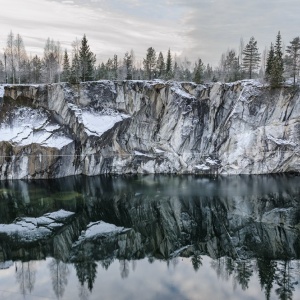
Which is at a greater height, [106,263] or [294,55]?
[294,55]

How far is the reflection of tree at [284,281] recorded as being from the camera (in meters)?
17.6

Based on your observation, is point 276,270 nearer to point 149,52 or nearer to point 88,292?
point 88,292

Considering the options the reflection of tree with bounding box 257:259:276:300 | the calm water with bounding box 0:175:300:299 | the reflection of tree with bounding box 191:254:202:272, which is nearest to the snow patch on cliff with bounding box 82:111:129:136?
the calm water with bounding box 0:175:300:299

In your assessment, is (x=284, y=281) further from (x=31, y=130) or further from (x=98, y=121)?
(x=31, y=130)

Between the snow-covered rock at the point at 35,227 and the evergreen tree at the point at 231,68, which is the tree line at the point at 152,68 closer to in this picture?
the evergreen tree at the point at 231,68

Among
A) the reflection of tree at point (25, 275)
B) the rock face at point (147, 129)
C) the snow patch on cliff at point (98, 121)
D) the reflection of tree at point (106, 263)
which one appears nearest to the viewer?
the reflection of tree at point (25, 275)

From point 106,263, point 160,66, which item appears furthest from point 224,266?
point 160,66

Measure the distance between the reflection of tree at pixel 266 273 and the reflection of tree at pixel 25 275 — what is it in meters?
13.2

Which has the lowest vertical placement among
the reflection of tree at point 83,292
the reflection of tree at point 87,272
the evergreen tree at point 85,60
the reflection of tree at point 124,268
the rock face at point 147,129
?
the reflection of tree at point 124,268

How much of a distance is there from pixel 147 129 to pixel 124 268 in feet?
108

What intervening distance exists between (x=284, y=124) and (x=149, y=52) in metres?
32.9

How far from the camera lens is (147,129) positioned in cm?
5200

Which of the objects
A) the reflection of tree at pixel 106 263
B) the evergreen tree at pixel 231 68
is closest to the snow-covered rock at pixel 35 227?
the reflection of tree at pixel 106 263

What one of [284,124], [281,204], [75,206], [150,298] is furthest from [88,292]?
[284,124]
